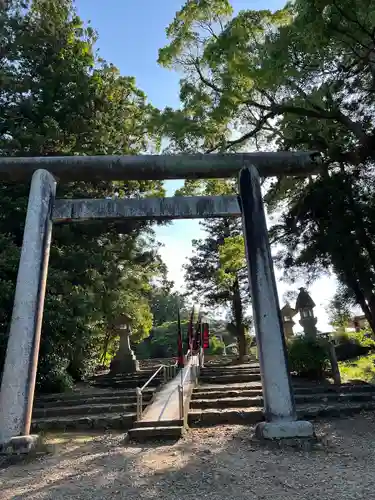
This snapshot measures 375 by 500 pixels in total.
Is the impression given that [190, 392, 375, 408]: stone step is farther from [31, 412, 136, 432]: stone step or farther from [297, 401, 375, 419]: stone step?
[31, 412, 136, 432]: stone step

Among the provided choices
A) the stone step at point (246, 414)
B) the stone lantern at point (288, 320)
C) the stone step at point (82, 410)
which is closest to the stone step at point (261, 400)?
the stone step at point (246, 414)

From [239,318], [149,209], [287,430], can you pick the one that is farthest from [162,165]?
[239,318]

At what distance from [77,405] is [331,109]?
894cm

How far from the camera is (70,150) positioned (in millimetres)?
12320

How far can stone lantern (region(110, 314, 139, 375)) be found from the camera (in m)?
15.3

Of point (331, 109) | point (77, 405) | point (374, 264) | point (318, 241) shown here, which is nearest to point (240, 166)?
point (331, 109)

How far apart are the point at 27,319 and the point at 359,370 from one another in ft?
40.7

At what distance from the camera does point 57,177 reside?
6.41 m

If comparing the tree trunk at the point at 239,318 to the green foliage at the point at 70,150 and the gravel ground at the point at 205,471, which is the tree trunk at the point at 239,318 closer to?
the green foliage at the point at 70,150

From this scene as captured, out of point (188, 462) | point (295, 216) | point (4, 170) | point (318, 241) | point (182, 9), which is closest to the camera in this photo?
point (188, 462)

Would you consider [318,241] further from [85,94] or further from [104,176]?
[85,94]

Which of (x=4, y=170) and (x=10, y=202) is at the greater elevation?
(x=10, y=202)

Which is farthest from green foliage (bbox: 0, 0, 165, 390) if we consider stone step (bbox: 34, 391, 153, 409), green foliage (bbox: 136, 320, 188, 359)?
green foliage (bbox: 136, 320, 188, 359)

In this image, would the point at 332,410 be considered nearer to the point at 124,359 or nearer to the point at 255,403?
the point at 255,403
